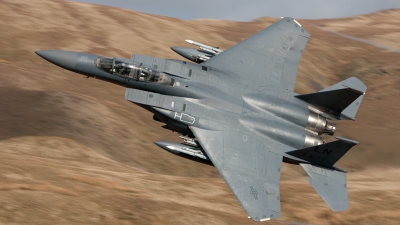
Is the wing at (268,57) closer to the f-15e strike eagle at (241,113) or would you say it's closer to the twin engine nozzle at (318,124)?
the f-15e strike eagle at (241,113)

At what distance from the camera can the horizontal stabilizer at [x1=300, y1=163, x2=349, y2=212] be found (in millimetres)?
21328

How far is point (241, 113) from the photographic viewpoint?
22062 mm

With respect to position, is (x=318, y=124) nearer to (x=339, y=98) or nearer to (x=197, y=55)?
(x=339, y=98)

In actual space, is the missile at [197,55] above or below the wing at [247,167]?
above

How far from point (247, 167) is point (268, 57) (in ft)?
20.3

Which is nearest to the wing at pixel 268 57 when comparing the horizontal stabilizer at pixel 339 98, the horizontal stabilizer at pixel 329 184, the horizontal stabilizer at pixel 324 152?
the horizontal stabilizer at pixel 339 98

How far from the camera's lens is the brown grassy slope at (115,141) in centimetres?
2039

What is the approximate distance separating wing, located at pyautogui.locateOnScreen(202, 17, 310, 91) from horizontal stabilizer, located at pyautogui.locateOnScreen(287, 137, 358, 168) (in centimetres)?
351

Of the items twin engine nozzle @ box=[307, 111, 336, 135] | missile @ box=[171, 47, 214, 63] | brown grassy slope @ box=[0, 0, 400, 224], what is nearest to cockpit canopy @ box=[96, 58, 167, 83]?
missile @ box=[171, 47, 214, 63]

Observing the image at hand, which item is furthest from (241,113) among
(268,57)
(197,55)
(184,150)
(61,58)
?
(61,58)

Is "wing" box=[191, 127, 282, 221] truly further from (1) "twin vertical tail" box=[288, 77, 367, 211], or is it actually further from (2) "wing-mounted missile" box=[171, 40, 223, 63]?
(2) "wing-mounted missile" box=[171, 40, 223, 63]

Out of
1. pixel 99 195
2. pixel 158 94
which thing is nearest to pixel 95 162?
pixel 99 195

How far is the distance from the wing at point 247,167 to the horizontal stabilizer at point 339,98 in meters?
3.07

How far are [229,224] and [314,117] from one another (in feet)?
19.8
